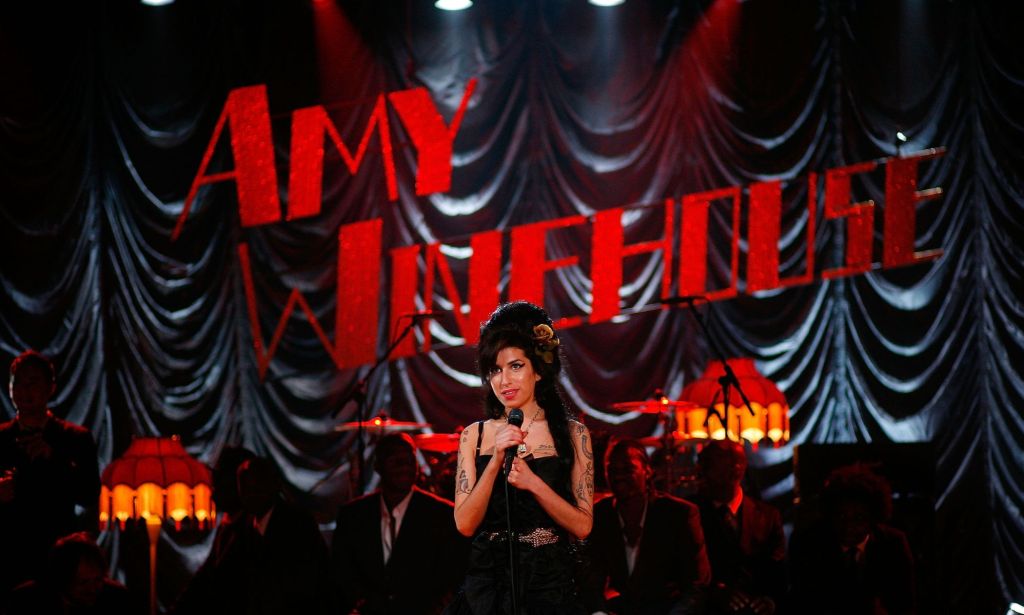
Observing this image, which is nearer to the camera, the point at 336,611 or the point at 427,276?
the point at 336,611

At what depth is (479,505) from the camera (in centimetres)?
384

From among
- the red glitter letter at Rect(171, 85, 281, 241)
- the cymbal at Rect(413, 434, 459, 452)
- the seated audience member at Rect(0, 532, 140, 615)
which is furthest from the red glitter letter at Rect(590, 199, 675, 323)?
the seated audience member at Rect(0, 532, 140, 615)

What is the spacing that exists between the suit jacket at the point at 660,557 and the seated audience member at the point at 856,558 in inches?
25.2

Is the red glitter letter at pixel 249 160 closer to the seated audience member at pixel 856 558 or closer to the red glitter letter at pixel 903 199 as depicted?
the red glitter letter at pixel 903 199

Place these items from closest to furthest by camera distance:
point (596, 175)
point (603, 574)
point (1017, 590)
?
point (603, 574) → point (1017, 590) → point (596, 175)

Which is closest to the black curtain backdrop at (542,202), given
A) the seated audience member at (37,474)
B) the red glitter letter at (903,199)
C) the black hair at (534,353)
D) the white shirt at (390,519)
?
the red glitter letter at (903,199)

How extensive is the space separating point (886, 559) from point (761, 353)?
4.61 metres

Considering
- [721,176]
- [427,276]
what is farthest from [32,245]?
[721,176]

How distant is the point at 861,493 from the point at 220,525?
11.0 feet

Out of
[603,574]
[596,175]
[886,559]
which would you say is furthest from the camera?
[596,175]

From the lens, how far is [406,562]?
620 cm

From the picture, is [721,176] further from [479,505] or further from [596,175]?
[479,505]

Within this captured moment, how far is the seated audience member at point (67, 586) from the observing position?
19.8 ft

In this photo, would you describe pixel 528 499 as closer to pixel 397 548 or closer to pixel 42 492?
pixel 397 548
